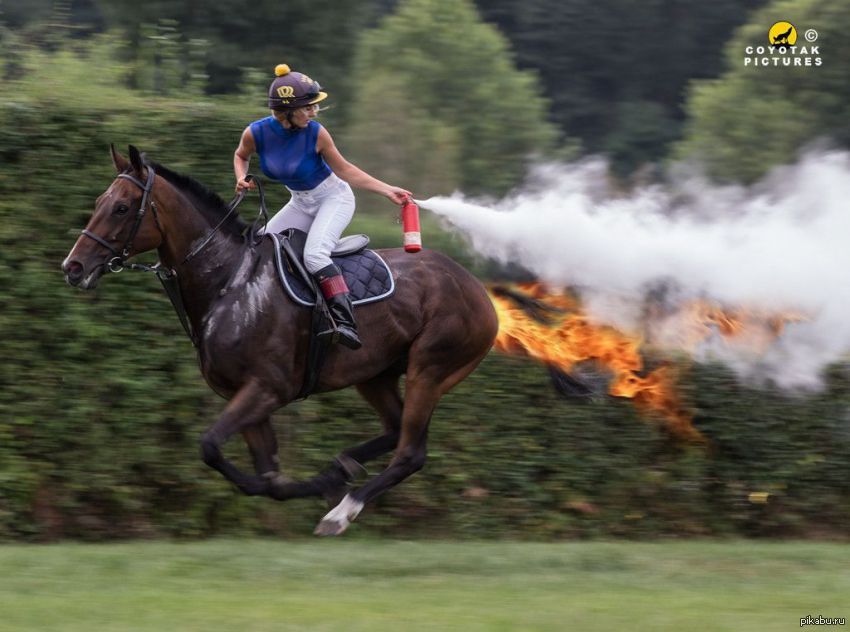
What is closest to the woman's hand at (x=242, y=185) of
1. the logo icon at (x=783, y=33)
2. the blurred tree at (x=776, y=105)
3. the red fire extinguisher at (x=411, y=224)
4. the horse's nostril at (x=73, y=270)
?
the red fire extinguisher at (x=411, y=224)

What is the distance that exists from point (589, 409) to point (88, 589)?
5155mm

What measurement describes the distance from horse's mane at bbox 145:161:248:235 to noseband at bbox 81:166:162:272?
29 centimetres

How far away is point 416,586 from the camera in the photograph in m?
9.45

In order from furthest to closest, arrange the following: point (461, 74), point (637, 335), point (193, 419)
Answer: point (461, 74), point (637, 335), point (193, 419)

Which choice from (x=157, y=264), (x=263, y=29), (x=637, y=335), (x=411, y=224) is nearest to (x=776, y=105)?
(x=263, y=29)

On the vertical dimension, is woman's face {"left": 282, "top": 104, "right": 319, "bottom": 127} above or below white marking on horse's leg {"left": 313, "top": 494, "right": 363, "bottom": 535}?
above

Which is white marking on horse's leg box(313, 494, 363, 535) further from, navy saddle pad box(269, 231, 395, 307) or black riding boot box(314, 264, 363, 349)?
navy saddle pad box(269, 231, 395, 307)

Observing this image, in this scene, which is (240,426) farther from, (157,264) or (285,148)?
(285,148)

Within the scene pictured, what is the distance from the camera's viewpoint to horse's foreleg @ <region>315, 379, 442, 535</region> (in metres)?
10.6

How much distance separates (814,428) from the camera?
40.9 ft

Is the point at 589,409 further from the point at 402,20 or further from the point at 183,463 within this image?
the point at 402,20

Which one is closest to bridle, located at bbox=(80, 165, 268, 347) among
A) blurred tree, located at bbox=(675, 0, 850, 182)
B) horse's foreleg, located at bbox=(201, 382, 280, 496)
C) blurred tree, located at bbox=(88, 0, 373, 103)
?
horse's foreleg, located at bbox=(201, 382, 280, 496)

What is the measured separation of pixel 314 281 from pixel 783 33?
44643mm

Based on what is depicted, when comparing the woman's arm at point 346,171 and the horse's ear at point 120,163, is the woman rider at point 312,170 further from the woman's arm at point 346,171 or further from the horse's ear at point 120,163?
the horse's ear at point 120,163
